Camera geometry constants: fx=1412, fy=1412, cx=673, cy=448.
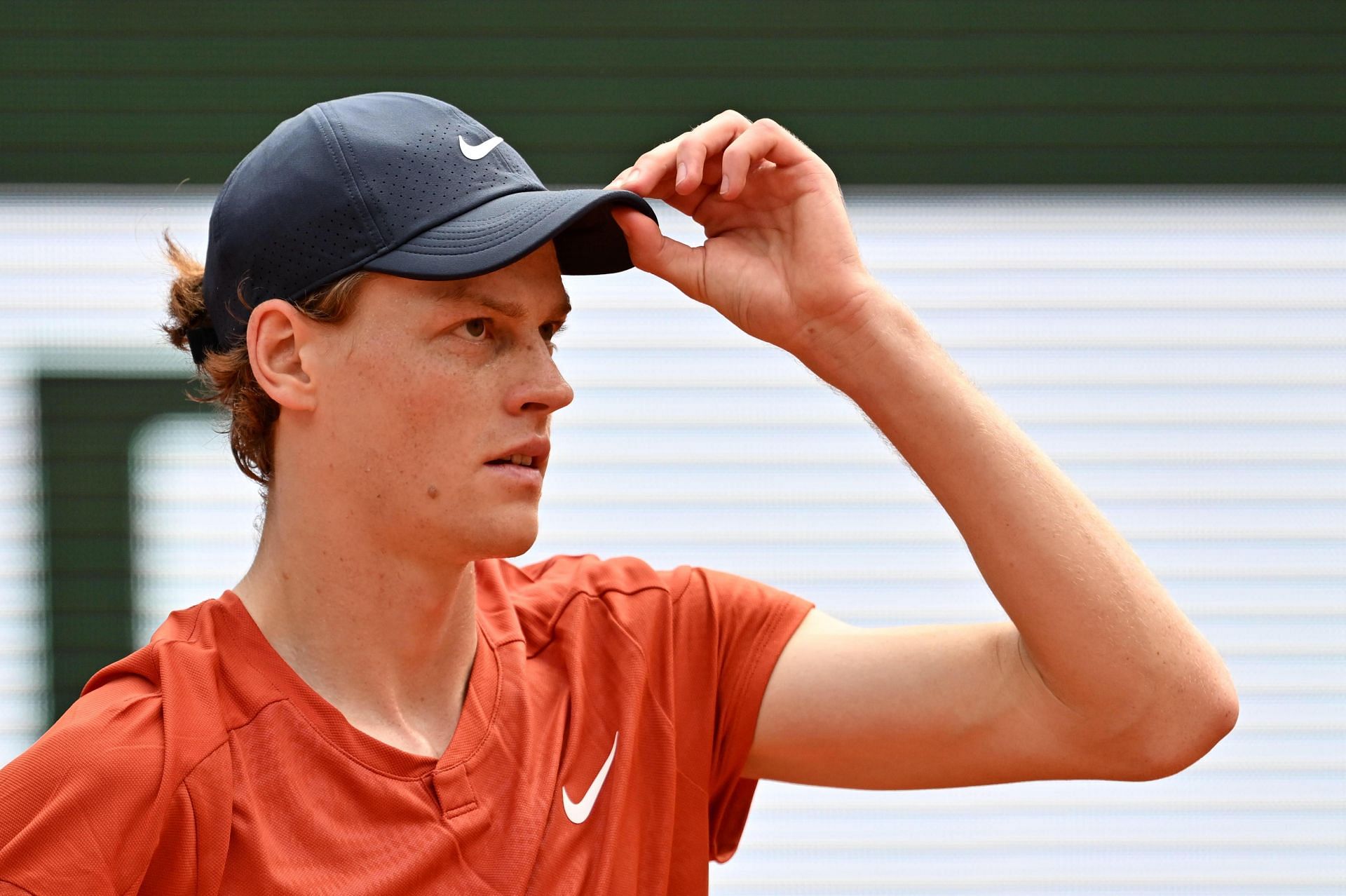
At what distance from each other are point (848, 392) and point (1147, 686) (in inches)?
21.3

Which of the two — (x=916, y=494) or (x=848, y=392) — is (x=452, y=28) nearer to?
(x=916, y=494)

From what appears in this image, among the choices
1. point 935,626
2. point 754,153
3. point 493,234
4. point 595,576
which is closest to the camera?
point 493,234

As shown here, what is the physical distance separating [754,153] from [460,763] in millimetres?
885

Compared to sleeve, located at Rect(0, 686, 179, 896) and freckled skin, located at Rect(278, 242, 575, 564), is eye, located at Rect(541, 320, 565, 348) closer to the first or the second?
freckled skin, located at Rect(278, 242, 575, 564)

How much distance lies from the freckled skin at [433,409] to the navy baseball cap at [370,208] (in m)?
0.06

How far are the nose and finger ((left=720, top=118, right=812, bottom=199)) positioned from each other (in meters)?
0.32

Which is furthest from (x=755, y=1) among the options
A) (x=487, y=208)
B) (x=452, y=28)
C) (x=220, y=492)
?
(x=487, y=208)

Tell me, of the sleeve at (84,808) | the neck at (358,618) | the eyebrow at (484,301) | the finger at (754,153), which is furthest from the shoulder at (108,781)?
the finger at (754,153)

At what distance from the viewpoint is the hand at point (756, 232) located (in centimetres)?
188

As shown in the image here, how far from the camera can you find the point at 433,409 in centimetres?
179

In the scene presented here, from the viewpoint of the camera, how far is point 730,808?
6.92 feet

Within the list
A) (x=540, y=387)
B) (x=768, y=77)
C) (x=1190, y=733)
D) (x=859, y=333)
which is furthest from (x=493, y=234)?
(x=768, y=77)

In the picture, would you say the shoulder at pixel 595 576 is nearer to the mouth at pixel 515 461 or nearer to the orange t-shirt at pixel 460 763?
the orange t-shirt at pixel 460 763

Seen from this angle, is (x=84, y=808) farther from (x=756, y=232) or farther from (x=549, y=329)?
(x=756, y=232)
